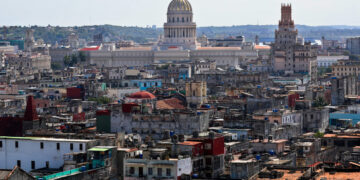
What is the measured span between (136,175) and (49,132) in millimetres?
18113

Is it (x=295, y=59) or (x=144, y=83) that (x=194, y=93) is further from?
(x=295, y=59)

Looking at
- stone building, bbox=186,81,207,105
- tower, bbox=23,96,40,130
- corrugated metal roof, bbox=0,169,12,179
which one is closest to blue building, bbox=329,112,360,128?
stone building, bbox=186,81,207,105

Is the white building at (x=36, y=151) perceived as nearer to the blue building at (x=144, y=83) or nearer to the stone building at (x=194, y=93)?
the stone building at (x=194, y=93)

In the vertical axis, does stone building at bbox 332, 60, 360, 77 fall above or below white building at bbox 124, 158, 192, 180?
below

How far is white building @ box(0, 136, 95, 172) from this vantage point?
6369 cm

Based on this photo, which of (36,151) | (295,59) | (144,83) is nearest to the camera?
(36,151)

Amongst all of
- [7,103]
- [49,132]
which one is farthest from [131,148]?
[7,103]

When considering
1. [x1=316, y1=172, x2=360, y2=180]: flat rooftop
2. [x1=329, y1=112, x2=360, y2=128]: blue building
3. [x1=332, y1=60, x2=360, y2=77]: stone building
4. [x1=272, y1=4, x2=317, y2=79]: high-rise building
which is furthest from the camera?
[x1=272, y1=4, x2=317, y2=79]: high-rise building

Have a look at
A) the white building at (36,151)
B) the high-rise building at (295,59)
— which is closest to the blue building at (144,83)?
the high-rise building at (295,59)

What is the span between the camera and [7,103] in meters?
118

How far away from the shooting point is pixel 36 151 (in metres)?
64.6

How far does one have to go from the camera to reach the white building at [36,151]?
63.7m

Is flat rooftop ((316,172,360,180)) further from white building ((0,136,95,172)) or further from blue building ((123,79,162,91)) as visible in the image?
blue building ((123,79,162,91))

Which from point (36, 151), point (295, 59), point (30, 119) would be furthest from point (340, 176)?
point (295, 59)
